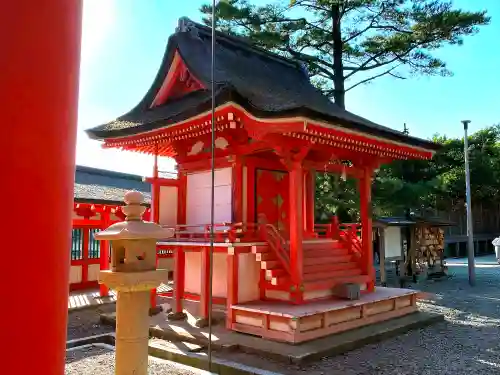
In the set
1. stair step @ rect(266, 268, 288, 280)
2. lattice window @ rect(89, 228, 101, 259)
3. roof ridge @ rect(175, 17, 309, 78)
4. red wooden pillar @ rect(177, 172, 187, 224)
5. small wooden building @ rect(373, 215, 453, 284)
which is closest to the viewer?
stair step @ rect(266, 268, 288, 280)

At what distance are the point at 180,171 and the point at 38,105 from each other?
9606mm

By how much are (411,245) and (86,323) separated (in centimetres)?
1221

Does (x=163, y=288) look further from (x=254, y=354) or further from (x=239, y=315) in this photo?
(x=254, y=354)

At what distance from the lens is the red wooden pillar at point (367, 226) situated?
1024cm

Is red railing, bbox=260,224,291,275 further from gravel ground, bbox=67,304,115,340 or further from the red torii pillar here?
the red torii pillar

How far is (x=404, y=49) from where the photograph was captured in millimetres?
16094

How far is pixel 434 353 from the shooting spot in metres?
7.19

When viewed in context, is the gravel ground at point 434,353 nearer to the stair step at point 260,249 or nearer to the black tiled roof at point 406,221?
the stair step at point 260,249

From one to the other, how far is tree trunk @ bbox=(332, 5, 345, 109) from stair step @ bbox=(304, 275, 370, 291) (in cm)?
849

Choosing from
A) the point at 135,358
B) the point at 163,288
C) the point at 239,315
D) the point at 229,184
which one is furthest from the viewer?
the point at 163,288

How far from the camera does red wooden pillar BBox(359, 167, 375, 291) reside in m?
10.2

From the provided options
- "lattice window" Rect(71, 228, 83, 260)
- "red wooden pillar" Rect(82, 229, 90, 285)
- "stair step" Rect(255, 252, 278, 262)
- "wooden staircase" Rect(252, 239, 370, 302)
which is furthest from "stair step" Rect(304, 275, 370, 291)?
"lattice window" Rect(71, 228, 83, 260)

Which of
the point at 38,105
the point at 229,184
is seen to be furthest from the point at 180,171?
the point at 38,105

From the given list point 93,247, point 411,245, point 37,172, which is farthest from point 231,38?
point 37,172
